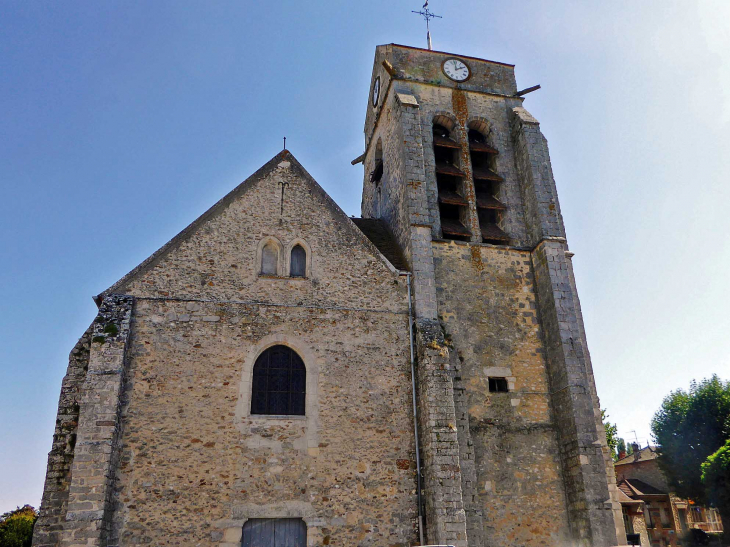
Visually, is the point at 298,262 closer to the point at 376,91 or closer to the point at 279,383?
the point at 279,383

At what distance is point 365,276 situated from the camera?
12750 mm

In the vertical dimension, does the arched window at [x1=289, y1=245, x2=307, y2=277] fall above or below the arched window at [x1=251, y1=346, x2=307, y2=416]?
above

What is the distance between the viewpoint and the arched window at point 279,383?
11.2 m

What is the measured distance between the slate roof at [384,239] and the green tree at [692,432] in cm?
1664

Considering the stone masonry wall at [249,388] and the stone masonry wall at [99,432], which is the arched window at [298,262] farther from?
the stone masonry wall at [99,432]

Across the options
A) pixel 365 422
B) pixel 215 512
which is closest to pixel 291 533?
pixel 215 512

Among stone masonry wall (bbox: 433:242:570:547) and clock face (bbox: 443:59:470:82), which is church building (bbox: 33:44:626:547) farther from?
clock face (bbox: 443:59:470:82)

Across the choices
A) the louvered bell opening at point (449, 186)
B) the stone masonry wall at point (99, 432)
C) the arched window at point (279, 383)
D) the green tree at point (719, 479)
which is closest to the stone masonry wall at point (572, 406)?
the louvered bell opening at point (449, 186)

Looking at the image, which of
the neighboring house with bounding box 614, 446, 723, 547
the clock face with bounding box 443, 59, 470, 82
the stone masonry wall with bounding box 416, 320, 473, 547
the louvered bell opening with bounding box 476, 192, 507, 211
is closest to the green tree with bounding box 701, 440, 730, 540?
the neighboring house with bounding box 614, 446, 723, 547

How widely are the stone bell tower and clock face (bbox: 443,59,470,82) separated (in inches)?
1.7

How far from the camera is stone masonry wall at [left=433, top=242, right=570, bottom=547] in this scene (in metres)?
11.7

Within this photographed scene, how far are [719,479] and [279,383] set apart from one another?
60.7 ft

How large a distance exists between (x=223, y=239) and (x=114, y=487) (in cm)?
532

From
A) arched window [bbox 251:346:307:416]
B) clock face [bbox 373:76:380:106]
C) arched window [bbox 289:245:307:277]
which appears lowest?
arched window [bbox 251:346:307:416]
